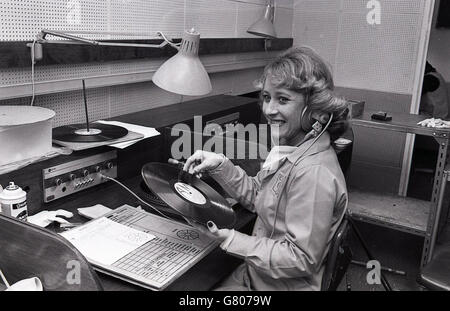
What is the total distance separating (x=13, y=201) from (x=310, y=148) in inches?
33.1

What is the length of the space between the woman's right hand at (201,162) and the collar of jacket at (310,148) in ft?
0.95

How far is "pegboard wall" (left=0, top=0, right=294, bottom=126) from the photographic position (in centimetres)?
156

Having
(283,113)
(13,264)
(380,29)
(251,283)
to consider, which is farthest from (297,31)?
(13,264)

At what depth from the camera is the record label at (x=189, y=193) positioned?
117 cm

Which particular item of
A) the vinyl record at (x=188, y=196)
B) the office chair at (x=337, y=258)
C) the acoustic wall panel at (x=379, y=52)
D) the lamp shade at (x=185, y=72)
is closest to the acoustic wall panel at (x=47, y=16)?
the lamp shade at (x=185, y=72)

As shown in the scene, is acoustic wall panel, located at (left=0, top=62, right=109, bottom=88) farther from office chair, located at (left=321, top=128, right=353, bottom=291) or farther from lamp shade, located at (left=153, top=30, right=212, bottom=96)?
office chair, located at (left=321, top=128, right=353, bottom=291)

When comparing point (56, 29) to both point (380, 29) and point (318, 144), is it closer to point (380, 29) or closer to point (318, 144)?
point (318, 144)

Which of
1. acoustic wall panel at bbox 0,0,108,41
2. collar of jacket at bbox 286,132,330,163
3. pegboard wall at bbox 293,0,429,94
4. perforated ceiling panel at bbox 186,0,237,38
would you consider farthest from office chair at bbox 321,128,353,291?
pegboard wall at bbox 293,0,429,94

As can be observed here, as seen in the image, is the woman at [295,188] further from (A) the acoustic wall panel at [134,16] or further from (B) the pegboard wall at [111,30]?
(A) the acoustic wall panel at [134,16]

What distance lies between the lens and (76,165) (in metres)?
1.45

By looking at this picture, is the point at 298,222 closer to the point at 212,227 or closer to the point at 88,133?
the point at 212,227

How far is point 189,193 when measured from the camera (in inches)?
48.1

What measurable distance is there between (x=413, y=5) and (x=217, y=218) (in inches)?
104

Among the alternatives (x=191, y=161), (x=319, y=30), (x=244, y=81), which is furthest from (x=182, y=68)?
(x=319, y=30)
